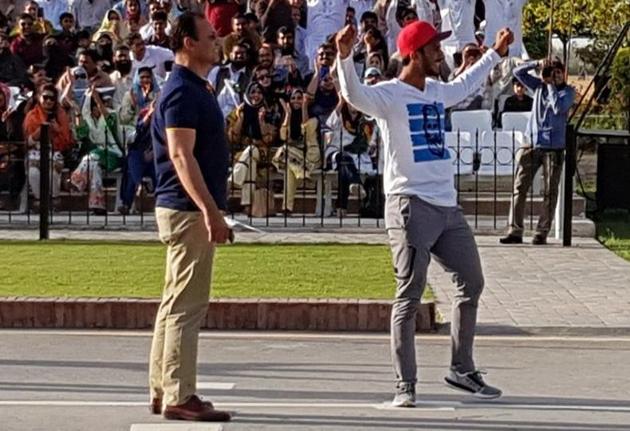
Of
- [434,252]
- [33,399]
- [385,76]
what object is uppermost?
[385,76]

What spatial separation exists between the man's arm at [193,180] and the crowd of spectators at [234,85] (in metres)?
8.60

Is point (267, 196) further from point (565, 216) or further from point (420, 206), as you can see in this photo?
point (420, 206)

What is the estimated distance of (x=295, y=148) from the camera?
18.1 m

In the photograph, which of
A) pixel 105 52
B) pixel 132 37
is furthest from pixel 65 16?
pixel 132 37

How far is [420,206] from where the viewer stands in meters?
8.19

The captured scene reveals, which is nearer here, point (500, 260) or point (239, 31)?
point (500, 260)

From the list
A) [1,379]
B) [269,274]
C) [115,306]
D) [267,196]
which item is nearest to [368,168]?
[267,196]

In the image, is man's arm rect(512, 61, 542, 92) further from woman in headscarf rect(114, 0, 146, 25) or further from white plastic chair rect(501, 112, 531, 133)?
woman in headscarf rect(114, 0, 146, 25)

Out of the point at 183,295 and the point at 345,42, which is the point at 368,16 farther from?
the point at 183,295

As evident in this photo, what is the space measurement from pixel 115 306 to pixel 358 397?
313 centimetres

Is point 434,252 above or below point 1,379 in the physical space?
above

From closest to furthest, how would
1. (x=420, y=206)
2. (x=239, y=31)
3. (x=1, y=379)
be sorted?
1. (x=420, y=206)
2. (x=1, y=379)
3. (x=239, y=31)

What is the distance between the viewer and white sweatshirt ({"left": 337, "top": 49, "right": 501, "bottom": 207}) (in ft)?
26.8

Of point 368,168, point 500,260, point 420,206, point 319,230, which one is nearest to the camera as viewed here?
point 420,206
